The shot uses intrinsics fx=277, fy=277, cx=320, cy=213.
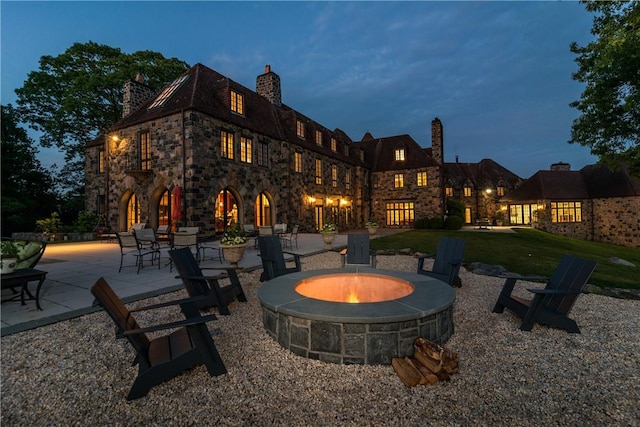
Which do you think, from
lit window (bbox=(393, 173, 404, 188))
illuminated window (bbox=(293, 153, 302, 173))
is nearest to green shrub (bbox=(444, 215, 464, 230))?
lit window (bbox=(393, 173, 404, 188))

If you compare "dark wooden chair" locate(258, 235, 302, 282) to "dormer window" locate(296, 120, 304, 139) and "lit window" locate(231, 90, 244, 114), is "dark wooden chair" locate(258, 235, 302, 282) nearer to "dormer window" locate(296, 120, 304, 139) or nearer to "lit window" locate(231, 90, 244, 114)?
"lit window" locate(231, 90, 244, 114)

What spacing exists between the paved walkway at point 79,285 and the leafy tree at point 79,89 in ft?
60.6

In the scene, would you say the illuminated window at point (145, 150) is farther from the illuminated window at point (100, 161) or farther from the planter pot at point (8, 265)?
the planter pot at point (8, 265)

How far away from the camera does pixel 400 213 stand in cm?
2758

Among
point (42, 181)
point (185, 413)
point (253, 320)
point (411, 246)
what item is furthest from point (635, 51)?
point (42, 181)

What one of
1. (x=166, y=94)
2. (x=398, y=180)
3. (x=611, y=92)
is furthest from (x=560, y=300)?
(x=398, y=180)

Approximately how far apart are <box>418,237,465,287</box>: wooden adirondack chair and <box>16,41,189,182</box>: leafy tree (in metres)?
26.4

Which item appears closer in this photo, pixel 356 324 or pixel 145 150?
pixel 356 324

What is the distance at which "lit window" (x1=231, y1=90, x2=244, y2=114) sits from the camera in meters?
15.9

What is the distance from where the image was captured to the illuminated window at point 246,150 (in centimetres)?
1593

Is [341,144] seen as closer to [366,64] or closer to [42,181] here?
[42,181]

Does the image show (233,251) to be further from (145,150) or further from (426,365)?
(145,150)

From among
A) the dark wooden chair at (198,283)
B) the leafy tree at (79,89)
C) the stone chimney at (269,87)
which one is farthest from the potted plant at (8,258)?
the leafy tree at (79,89)

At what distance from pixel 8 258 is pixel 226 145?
11.5 m
